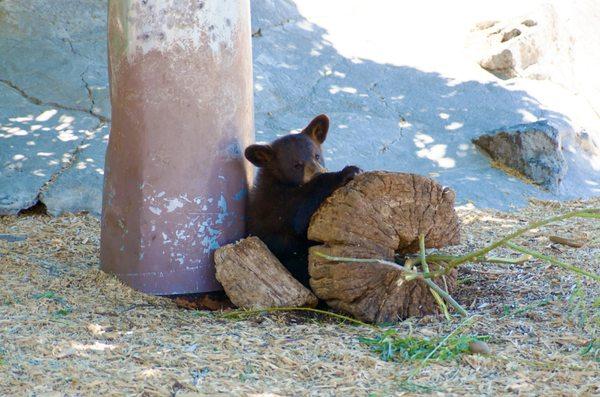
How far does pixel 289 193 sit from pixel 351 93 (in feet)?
18.1

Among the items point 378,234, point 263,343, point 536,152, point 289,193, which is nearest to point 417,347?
point 263,343

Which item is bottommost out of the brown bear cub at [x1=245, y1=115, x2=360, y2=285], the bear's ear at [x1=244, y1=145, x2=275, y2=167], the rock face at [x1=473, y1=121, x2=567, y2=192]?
the rock face at [x1=473, y1=121, x2=567, y2=192]

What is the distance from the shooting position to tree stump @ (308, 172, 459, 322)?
17.2 ft

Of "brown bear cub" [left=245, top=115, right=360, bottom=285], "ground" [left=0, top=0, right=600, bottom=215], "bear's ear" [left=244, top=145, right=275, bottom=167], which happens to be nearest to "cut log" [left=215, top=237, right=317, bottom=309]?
"brown bear cub" [left=245, top=115, right=360, bottom=285]

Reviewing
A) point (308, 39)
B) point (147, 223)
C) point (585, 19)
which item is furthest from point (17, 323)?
point (585, 19)

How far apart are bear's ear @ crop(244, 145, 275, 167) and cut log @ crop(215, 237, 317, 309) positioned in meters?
0.65

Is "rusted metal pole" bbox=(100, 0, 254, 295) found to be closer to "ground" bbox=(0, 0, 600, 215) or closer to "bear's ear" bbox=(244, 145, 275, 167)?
"bear's ear" bbox=(244, 145, 275, 167)

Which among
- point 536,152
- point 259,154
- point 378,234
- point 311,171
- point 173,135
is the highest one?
point 173,135

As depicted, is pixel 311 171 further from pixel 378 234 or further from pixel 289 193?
pixel 378 234

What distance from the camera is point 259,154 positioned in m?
5.89

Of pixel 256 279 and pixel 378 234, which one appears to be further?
pixel 256 279

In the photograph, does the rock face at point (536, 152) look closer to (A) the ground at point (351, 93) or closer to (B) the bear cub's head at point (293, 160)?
(A) the ground at point (351, 93)

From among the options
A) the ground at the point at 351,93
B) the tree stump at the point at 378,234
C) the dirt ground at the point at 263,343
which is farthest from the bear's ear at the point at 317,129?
the ground at the point at 351,93

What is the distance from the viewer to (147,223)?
5.57m
